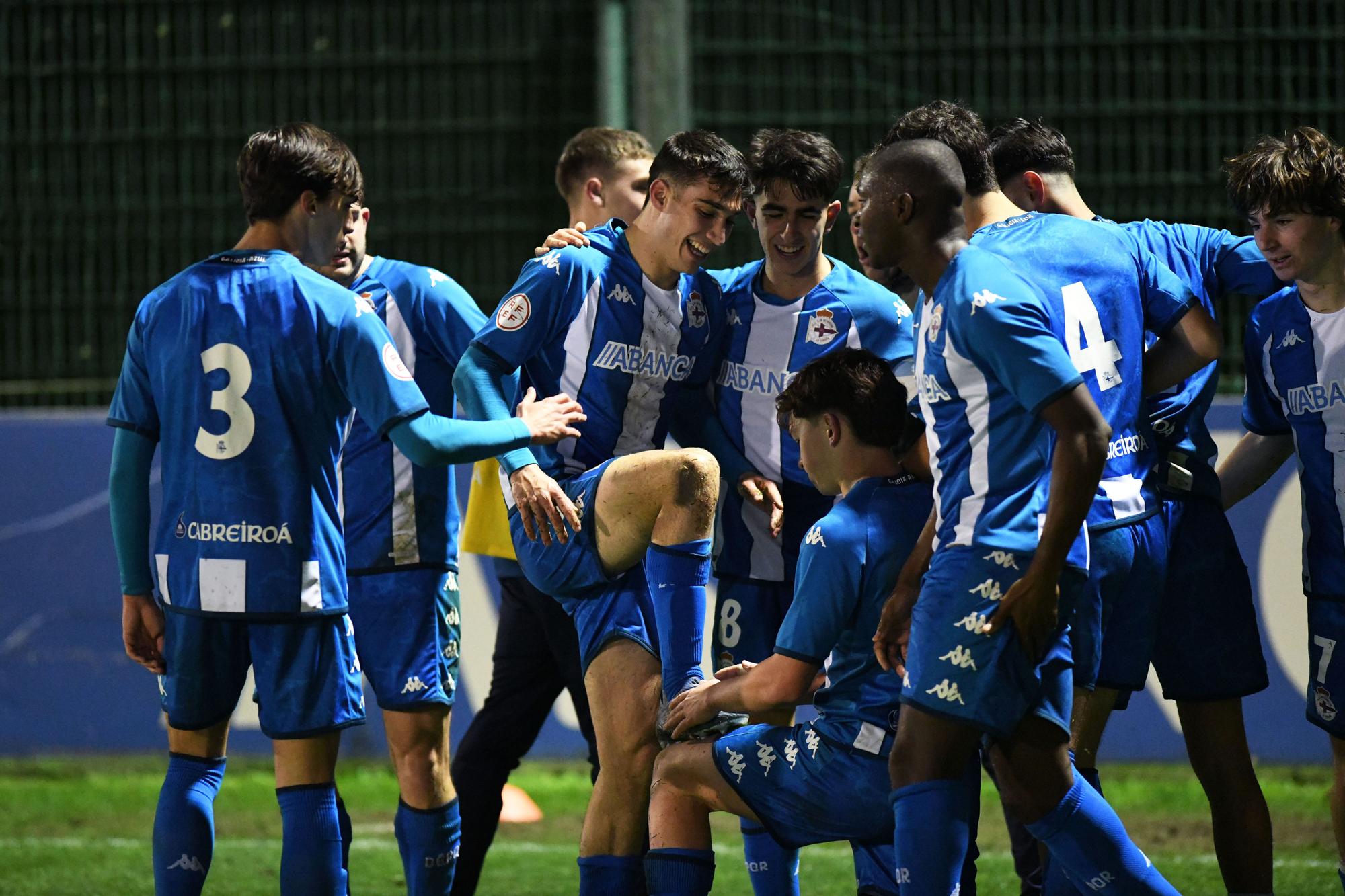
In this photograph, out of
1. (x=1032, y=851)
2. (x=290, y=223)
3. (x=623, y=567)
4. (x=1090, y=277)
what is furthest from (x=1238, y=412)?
(x=290, y=223)

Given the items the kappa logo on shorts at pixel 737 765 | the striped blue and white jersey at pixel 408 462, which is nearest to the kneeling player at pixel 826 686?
the kappa logo on shorts at pixel 737 765

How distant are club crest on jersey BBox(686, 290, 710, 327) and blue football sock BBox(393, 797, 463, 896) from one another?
56.7 inches

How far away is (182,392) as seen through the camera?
320 cm

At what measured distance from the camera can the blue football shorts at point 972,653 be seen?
278 cm

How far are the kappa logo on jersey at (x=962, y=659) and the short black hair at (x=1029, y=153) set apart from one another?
1402mm

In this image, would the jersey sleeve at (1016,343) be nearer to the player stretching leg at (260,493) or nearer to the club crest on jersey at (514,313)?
the player stretching leg at (260,493)

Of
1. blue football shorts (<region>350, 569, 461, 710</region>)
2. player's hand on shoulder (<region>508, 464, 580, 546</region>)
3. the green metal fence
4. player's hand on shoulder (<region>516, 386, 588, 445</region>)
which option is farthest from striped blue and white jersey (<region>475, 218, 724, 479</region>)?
the green metal fence

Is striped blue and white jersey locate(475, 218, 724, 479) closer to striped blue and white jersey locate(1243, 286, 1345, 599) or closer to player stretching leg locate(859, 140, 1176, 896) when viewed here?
player stretching leg locate(859, 140, 1176, 896)

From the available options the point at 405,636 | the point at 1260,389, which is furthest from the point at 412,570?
the point at 1260,389

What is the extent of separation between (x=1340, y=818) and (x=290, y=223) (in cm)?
292

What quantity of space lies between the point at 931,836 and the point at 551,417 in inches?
48.2

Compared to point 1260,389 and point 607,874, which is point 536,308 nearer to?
point 607,874

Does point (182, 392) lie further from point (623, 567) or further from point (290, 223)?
point (623, 567)

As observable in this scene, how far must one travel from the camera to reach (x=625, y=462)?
3.43 meters
